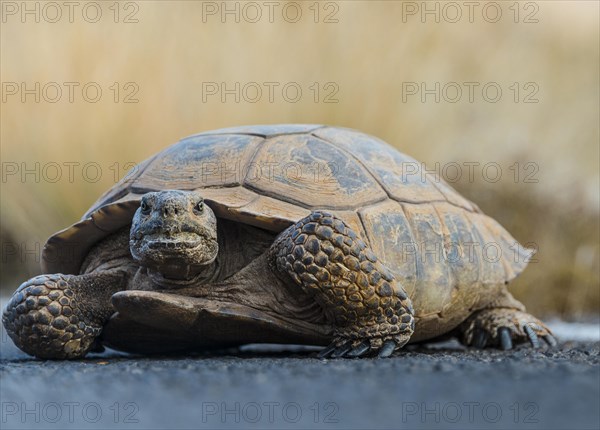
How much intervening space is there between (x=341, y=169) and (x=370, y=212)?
299 mm

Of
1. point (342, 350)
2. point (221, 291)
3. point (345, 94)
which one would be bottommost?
point (342, 350)

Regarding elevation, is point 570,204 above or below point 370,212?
below

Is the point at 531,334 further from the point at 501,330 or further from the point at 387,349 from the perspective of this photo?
the point at 387,349

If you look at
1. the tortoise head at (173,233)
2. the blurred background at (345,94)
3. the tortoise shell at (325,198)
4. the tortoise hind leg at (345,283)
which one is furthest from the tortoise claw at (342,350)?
the blurred background at (345,94)

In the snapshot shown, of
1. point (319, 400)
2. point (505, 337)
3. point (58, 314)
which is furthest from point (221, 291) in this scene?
point (505, 337)

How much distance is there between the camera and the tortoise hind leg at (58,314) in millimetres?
3391

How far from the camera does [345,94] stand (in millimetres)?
8570

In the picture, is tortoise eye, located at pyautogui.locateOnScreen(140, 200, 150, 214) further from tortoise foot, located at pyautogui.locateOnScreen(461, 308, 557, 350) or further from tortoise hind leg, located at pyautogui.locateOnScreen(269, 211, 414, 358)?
tortoise foot, located at pyautogui.locateOnScreen(461, 308, 557, 350)

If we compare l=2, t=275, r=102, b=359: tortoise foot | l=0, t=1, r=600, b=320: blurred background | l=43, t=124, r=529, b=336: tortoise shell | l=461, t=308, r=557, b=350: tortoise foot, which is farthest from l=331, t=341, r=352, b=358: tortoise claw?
l=0, t=1, r=600, b=320: blurred background

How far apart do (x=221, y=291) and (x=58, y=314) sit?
0.72 metres

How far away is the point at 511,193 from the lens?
29.0 ft

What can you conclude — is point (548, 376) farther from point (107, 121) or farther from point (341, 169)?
point (107, 121)

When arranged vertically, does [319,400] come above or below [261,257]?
above

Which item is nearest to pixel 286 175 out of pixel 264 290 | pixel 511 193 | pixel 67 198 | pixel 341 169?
pixel 341 169
